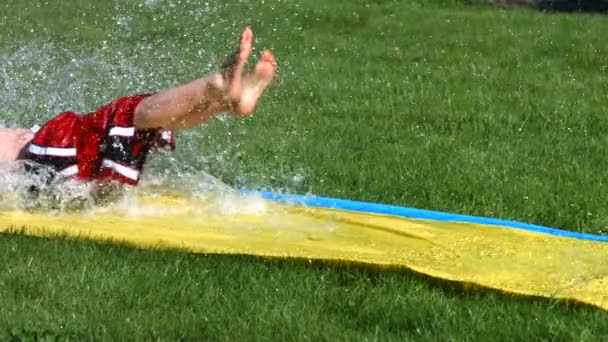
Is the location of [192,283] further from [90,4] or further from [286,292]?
[90,4]

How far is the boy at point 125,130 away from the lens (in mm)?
3988

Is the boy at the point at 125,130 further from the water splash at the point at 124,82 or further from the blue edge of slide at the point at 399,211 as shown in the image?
the blue edge of slide at the point at 399,211

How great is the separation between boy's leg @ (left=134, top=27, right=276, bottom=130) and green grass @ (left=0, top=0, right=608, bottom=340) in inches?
23.4

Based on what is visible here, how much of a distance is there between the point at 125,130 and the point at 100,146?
4.7 inches

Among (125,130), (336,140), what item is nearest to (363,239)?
(125,130)

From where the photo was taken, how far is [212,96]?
3957mm

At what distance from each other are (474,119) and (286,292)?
329 centimetres

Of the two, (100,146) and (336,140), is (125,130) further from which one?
(336,140)

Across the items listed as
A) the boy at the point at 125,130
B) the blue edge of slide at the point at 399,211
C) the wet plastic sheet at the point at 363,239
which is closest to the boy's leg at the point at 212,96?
the boy at the point at 125,130

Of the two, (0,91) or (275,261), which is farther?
(0,91)

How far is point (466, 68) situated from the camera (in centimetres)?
794

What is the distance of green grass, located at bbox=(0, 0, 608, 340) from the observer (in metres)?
3.05

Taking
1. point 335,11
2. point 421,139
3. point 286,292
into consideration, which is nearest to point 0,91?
point 421,139

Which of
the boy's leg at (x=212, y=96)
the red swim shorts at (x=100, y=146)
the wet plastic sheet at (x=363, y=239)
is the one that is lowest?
the wet plastic sheet at (x=363, y=239)
